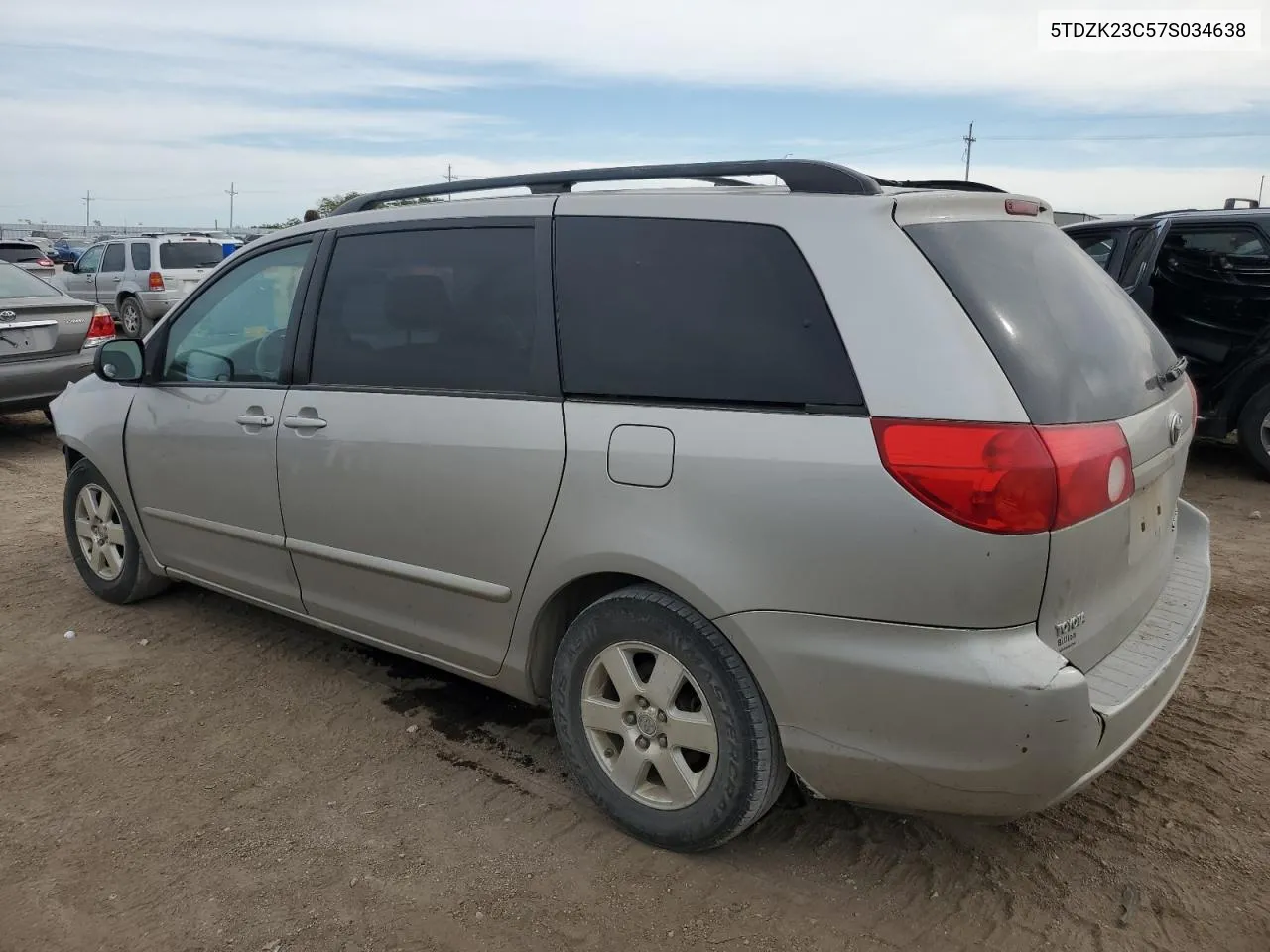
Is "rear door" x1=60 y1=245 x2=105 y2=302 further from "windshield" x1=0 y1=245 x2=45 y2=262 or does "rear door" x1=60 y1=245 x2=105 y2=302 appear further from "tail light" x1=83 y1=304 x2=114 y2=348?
"tail light" x1=83 y1=304 x2=114 y2=348

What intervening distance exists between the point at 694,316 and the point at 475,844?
1605 mm

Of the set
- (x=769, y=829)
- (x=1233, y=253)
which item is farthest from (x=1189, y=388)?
(x=1233, y=253)

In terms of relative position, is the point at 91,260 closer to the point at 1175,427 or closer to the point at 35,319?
the point at 35,319

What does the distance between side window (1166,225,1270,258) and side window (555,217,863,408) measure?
601cm

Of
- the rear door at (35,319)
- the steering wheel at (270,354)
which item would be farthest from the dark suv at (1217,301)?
the rear door at (35,319)

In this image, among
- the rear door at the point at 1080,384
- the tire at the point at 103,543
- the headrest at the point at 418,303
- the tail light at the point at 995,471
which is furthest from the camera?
the tire at the point at 103,543

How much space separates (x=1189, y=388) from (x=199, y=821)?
3310 millimetres

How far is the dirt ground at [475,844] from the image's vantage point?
249cm

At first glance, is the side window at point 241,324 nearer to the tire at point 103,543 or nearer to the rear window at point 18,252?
the tire at point 103,543

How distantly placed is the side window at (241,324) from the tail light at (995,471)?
2403 mm

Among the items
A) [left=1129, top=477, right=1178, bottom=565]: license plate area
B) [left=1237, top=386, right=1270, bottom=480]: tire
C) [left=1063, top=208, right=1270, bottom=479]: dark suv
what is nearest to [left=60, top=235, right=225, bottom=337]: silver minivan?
[left=1063, top=208, right=1270, bottom=479]: dark suv

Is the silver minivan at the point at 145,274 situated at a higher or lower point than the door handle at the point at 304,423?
higher

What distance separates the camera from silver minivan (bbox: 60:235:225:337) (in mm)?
17703

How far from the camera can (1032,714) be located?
217 centimetres
